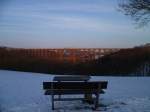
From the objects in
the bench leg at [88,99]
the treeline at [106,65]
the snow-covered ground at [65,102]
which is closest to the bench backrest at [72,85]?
the snow-covered ground at [65,102]

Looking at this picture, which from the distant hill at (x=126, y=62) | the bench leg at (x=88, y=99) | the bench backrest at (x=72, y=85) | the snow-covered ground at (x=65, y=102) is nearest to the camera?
the bench backrest at (x=72, y=85)

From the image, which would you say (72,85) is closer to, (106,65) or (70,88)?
(70,88)

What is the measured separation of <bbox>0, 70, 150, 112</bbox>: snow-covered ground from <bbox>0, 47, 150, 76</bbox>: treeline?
1.45 meters

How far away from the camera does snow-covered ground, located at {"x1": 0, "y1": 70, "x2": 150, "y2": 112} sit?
448 inches

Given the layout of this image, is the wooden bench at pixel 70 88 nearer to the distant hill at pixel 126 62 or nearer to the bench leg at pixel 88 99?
the bench leg at pixel 88 99

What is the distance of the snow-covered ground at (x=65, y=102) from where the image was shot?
37.3 ft

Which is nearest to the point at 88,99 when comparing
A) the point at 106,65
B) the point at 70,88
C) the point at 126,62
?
the point at 70,88

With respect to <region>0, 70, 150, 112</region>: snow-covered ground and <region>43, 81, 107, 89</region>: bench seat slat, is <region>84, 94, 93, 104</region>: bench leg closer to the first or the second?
<region>0, 70, 150, 112</region>: snow-covered ground

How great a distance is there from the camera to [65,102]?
12516mm

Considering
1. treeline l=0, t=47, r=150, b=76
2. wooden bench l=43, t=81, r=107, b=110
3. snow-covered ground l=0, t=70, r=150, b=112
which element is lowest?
snow-covered ground l=0, t=70, r=150, b=112

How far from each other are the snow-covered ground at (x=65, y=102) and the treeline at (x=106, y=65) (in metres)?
1.45

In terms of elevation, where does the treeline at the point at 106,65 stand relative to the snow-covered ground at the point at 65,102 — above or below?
above

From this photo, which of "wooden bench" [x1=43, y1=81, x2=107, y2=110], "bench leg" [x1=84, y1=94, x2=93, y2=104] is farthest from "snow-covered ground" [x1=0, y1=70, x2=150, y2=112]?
"wooden bench" [x1=43, y1=81, x2=107, y2=110]

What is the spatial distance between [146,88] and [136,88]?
39 cm
